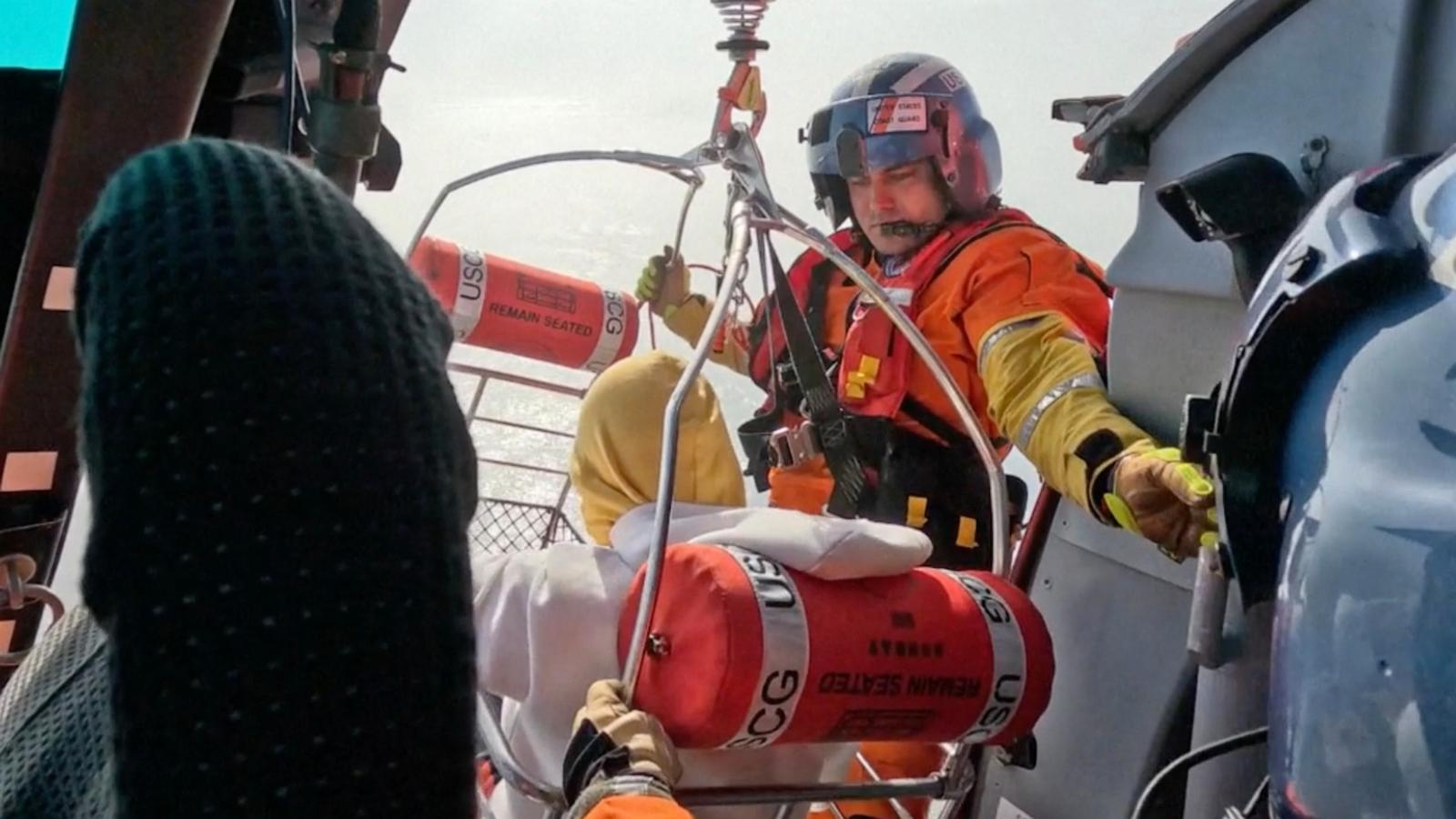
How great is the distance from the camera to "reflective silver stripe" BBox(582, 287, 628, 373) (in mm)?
2959

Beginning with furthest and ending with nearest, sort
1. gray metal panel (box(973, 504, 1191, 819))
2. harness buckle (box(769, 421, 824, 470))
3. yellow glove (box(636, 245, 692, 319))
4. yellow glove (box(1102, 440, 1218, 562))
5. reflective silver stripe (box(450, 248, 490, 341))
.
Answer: yellow glove (box(636, 245, 692, 319)) < reflective silver stripe (box(450, 248, 490, 341)) < harness buckle (box(769, 421, 824, 470)) < gray metal panel (box(973, 504, 1191, 819)) < yellow glove (box(1102, 440, 1218, 562))

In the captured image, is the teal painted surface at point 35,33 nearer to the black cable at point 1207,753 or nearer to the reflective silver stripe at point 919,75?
the black cable at point 1207,753

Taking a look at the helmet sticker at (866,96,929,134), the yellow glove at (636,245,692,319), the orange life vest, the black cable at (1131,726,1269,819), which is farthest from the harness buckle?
the black cable at (1131,726,1269,819)

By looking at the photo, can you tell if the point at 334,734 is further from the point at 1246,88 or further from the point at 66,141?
the point at 1246,88

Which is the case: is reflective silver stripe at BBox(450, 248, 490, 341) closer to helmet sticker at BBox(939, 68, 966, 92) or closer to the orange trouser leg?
helmet sticker at BBox(939, 68, 966, 92)

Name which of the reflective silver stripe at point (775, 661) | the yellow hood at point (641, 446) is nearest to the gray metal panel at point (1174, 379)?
the reflective silver stripe at point (775, 661)

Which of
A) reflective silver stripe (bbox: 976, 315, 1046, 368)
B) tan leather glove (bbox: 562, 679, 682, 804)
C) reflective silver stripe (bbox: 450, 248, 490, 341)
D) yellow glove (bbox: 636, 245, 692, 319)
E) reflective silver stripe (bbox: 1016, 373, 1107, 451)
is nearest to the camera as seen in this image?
tan leather glove (bbox: 562, 679, 682, 804)

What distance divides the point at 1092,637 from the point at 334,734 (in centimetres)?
141

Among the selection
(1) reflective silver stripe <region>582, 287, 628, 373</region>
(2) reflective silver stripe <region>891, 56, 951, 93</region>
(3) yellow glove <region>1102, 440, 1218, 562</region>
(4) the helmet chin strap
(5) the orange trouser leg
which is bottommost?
(5) the orange trouser leg

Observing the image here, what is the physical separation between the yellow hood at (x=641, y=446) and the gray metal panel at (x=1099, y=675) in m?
0.44

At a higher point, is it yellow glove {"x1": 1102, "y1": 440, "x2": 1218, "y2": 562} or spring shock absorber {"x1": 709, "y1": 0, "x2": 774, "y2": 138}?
spring shock absorber {"x1": 709, "y1": 0, "x2": 774, "y2": 138}

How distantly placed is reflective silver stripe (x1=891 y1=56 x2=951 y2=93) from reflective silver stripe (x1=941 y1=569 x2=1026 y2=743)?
1.34 metres

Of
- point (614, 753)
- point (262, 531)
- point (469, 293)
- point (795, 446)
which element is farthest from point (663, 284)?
point (262, 531)

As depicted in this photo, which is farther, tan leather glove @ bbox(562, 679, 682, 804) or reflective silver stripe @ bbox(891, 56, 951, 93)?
reflective silver stripe @ bbox(891, 56, 951, 93)
